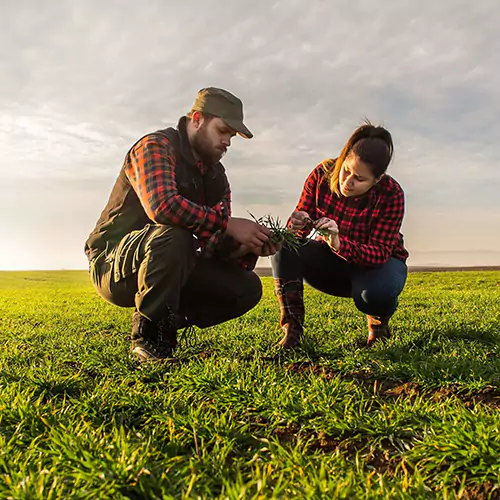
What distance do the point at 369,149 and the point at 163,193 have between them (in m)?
1.92

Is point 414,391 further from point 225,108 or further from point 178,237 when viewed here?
point 225,108

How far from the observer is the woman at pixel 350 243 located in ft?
16.5

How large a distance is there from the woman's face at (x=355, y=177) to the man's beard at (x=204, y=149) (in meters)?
1.19

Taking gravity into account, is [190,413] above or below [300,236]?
below

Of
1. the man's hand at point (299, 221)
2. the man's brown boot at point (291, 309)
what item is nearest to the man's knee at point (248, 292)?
the man's brown boot at point (291, 309)

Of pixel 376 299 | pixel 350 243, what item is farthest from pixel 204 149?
pixel 376 299

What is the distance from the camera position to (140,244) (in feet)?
14.8

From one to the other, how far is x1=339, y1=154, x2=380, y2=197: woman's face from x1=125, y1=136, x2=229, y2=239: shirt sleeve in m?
1.29

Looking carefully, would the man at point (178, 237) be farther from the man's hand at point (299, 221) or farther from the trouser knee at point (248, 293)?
the man's hand at point (299, 221)

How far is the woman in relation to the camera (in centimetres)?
503

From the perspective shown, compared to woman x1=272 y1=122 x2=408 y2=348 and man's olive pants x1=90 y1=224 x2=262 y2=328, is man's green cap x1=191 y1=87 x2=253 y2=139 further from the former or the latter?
woman x1=272 y1=122 x2=408 y2=348

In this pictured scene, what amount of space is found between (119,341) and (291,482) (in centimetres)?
462

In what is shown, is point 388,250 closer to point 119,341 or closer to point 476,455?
point 476,455

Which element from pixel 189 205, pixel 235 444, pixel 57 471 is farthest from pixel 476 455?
pixel 189 205
